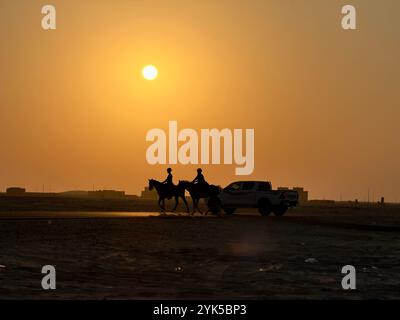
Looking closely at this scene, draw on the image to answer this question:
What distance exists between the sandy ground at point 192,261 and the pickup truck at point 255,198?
13.1 m

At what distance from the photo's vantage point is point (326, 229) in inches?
1426

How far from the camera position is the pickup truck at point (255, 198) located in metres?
48.2

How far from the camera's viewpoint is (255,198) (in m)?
48.7

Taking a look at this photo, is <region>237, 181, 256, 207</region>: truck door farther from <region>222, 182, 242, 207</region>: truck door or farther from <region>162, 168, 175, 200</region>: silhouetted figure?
<region>162, 168, 175, 200</region>: silhouetted figure

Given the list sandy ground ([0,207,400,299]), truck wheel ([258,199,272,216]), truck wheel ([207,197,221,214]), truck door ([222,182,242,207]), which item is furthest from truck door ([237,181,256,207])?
sandy ground ([0,207,400,299])

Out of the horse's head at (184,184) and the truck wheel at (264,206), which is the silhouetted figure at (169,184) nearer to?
the horse's head at (184,184)

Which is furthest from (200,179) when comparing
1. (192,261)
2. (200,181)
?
(192,261)

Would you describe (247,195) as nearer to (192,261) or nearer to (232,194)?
(232,194)

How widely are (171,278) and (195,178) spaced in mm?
27557

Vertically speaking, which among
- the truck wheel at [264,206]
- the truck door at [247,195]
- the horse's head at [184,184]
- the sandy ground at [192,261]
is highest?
the horse's head at [184,184]

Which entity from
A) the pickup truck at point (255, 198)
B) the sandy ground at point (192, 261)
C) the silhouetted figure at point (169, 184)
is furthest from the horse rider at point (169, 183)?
the sandy ground at point (192, 261)

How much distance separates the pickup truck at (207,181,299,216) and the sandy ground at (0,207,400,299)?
13083 mm

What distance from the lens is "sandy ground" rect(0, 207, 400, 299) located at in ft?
50.7
